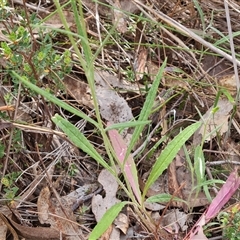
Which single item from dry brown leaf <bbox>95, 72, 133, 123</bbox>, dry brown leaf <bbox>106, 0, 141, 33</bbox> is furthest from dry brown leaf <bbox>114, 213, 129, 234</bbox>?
dry brown leaf <bbox>106, 0, 141, 33</bbox>

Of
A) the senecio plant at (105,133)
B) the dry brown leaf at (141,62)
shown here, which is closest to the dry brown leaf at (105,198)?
the senecio plant at (105,133)

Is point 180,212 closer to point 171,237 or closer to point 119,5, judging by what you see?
point 171,237

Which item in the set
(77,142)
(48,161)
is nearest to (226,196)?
(77,142)

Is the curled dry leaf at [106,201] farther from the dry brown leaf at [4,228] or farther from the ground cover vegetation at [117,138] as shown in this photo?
the dry brown leaf at [4,228]

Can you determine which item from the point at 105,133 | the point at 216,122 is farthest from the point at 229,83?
the point at 105,133

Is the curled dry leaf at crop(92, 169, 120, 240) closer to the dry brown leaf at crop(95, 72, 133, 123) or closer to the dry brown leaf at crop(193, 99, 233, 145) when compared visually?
the dry brown leaf at crop(95, 72, 133, 123)

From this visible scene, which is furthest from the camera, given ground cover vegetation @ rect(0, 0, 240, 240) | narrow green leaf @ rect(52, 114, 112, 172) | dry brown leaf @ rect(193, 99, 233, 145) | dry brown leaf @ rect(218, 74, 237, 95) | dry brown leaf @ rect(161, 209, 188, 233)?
dry brown leaf @ rect(218, 74, 237, 95)

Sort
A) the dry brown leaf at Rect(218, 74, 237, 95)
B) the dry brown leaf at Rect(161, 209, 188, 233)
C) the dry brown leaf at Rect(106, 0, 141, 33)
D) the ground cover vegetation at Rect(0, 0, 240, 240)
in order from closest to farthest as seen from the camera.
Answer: the ground cover vegetation at Rect(0, 0, 240, 240) < the dry brown leaf at Rect(161, 209, 188, 233) < the dry brown leaf at Rect(218, 74, 237, 95) < the dry brown leaf at Rect(106, 0, 141, 33)

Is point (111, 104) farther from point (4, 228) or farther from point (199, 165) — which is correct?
point (4, 228)
